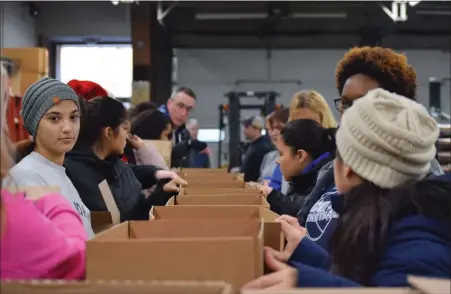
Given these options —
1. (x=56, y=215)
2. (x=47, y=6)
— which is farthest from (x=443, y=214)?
(x=47, y=6)

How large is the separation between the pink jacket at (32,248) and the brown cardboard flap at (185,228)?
1.01 feet

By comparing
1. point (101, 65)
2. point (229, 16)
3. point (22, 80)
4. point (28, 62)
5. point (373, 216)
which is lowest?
point (373, 216)

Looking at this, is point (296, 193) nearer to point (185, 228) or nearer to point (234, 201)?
point (234, 201)

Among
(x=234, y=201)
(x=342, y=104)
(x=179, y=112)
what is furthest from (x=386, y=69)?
(x=179, y=112)

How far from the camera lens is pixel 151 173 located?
3.60 meters

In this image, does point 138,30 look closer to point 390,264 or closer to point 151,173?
point 151,173

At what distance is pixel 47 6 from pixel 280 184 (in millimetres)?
9386

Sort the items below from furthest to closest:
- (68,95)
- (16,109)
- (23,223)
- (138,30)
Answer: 1. (138,30)
2. (16,109)
3. (68,95)
4. (23,223)

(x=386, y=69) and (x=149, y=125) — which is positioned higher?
(x=386, y=69)

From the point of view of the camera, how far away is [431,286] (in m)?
0.93

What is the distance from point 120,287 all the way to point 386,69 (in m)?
1.47

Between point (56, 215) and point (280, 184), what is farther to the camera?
point (280, 184)

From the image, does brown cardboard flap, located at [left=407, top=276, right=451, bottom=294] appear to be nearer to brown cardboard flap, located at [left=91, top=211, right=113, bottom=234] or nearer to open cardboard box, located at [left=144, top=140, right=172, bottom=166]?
brown cardboard flap, located at [left=91, top=211, right=113, bottom=234]

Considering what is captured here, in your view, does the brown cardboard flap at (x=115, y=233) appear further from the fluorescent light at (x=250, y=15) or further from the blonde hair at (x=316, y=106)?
the fluorescent light at (x=250, y=15)
